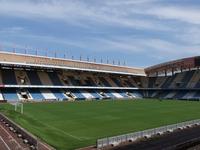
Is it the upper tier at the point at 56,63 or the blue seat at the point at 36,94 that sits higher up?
the upper tier at the point at 56,63

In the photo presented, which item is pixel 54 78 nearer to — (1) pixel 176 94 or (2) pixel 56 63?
(2) pixel 56 63

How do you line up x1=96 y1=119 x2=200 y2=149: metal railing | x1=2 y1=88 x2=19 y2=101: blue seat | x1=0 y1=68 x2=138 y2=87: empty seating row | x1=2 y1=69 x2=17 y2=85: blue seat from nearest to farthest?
1. x1=96 y1=119 x2=200 y2=149: metal railing
2. x1=2 y1=88 x2=19 y2=101: blue seat
3. x1=2 y1=69 x2=17 y2=85: blue seat
4. x1=0 y1=68 x2=138 y2=87: empty seating row

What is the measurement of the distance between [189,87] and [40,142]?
262 feet

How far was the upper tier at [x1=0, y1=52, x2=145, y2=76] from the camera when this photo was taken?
80625mm

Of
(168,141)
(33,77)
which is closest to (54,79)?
(33,77)

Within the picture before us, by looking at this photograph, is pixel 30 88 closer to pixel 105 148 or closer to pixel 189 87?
pixel 189 87

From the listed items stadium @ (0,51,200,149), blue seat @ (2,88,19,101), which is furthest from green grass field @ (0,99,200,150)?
blue seat @ (2,88,19,101)

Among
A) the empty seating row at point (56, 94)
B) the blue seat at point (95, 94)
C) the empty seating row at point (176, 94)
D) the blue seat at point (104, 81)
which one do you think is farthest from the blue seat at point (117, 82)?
the empty seating row at point (176, 94)

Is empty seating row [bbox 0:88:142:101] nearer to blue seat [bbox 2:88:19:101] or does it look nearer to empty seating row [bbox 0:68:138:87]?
blue seat [bbox 2:88:19:101]

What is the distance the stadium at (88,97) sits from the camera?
41.3 meters

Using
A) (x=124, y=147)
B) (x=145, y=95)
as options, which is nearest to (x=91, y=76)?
(x=145, y=95)

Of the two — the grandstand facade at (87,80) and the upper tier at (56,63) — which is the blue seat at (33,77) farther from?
the upper tier at (56,63)

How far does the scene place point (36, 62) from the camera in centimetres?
8494

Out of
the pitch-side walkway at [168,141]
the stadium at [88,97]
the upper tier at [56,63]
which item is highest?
the upper tier at [56,63]
